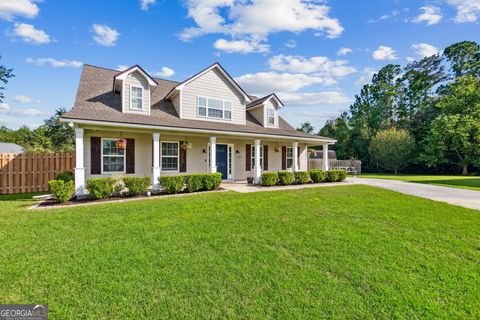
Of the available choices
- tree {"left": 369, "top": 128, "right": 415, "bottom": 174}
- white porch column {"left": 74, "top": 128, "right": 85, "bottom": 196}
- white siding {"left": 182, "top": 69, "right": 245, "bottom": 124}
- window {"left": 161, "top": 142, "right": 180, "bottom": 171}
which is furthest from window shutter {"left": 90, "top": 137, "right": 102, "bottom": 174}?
tree {"left": 369, "top": 128, "right": 415, "bottom": 174}

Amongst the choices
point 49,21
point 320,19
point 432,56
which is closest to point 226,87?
point 320,19

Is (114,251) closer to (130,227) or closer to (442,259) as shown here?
(130,227)

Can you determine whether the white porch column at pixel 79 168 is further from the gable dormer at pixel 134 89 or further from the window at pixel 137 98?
the window at pixel 137 98

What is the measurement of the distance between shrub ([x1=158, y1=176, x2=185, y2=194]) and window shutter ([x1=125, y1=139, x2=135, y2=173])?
2711mm

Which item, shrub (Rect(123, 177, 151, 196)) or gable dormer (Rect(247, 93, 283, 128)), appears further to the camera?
gable dormer (Rect(247, 93, 283, 128))

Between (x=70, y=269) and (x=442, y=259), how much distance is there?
6.30m

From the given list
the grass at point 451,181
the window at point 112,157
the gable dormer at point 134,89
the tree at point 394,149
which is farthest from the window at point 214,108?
the tree at point 394,149

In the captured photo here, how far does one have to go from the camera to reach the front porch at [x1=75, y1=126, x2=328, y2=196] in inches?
395

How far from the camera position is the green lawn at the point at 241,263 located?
296 cm

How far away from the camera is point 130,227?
5402 mm

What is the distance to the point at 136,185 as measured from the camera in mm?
8852

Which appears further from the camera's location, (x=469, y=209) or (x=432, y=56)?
(x=432, y=56)

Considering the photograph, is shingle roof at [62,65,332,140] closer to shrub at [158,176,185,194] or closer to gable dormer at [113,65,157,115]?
gable dormer at [113,65,157,115]

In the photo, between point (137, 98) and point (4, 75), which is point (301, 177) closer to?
point (137, 98)
